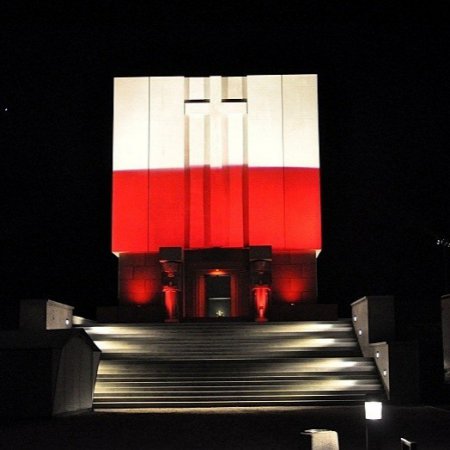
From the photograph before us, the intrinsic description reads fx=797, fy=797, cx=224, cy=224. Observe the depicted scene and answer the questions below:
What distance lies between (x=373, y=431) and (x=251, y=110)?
20.2 metres

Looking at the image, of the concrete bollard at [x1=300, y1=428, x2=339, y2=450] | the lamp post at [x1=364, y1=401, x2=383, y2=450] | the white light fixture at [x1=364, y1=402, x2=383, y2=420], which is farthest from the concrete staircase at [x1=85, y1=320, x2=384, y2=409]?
the white light fixture at [x1=364, y1=402, x2=383, y2=420]

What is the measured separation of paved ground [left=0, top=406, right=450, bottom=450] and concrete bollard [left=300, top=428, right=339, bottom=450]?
1.70m

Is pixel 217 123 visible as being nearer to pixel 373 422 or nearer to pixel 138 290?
pixel 138 290

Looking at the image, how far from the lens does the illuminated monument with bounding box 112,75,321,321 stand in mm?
25047

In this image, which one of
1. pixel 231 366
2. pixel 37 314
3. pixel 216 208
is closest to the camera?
pixel 231 366

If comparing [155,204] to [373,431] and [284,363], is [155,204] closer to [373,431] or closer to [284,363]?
[284,363]

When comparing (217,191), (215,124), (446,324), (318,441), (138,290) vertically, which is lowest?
(318,441)

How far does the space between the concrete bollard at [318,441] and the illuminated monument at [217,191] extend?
718 inches

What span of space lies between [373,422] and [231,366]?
1092 cm

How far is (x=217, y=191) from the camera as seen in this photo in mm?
25219

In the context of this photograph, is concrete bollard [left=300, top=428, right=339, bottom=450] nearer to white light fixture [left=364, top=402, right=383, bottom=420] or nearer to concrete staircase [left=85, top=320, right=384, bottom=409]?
white light fixture [left=364, top=402, right=383, bottom=420]

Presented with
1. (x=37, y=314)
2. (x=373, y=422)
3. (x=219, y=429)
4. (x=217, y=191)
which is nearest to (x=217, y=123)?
(x=217, y=191)

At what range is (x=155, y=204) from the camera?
82.9ft

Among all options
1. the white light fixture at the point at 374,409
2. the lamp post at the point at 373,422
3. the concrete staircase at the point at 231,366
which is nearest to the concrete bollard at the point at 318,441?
the lamp post at the point at 373,422
